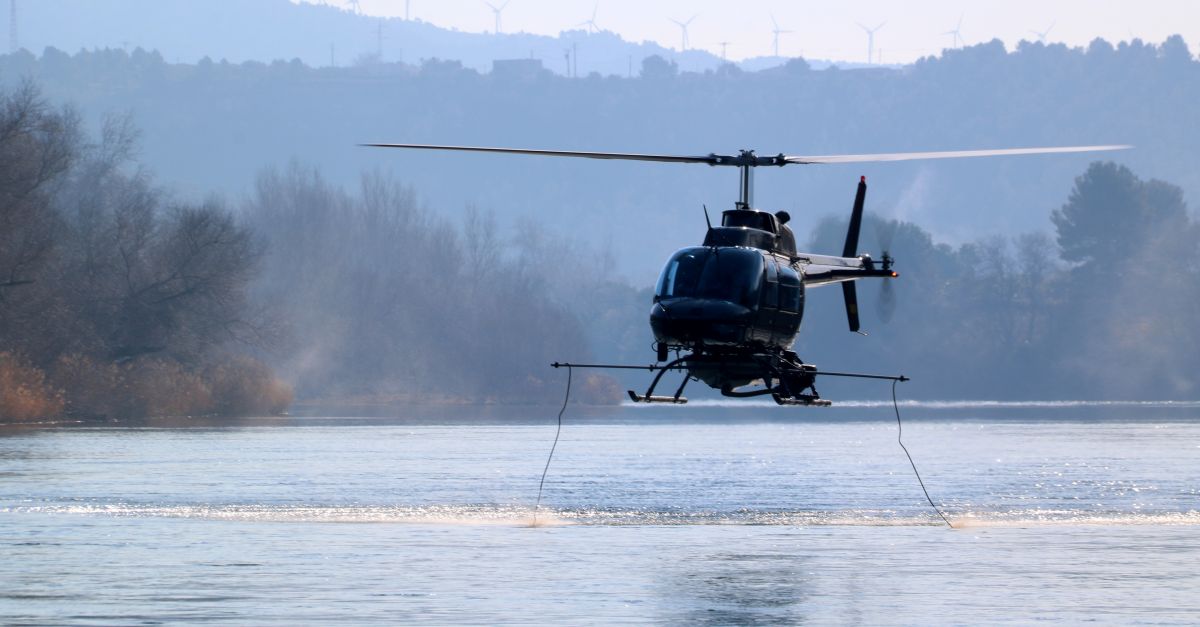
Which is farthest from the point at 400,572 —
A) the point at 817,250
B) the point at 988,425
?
the point at 817,250

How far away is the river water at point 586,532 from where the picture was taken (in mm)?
24391

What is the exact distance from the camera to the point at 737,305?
28.7 meters

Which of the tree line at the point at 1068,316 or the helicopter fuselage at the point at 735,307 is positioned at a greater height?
the helicopter fuselage at the point at 735,307

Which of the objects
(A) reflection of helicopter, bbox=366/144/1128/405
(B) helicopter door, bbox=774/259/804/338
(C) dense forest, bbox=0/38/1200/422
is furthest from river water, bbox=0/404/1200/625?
(C) dense forest, bbox=0/38/1200/422

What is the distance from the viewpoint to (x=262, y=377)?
89.8 m

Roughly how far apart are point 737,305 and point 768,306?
1037mm

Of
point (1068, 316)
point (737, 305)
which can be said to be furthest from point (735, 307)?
point (1068, 316)

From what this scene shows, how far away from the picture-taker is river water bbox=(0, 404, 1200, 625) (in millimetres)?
24391

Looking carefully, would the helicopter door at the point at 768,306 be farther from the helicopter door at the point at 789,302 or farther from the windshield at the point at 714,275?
the windshield at the point at 714,275

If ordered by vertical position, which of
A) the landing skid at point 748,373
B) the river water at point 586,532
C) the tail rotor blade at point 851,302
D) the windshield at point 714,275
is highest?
the windshield at point 714,275

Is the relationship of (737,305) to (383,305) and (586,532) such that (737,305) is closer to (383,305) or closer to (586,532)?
(586,532)

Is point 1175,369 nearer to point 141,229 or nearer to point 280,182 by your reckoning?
point 280,182

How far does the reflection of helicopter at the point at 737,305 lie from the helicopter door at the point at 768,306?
2 cm

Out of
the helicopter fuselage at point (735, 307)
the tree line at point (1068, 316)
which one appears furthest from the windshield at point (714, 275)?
the tree line at point (1068, 316)
